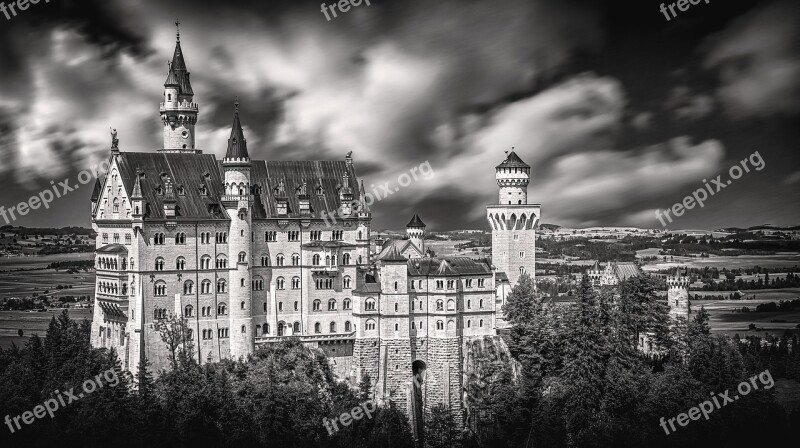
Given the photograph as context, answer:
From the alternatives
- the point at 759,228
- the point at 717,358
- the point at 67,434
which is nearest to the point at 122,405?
the point at 67,434

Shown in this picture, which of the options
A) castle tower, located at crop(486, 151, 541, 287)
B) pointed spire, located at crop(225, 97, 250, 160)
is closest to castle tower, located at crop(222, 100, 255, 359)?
pointed spire, located at crop(225, 97, 250, 160)

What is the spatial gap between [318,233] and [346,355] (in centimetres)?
1160

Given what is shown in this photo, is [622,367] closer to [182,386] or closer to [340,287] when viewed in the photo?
[340,287]

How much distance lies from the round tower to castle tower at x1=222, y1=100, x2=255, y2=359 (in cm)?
2644

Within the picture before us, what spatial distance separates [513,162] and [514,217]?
544cm

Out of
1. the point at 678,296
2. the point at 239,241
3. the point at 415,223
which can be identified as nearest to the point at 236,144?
the point at 239,241

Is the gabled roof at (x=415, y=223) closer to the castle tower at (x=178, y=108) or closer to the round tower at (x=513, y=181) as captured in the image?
the round tower at (x=513, y=181)

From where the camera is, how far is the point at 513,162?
10000 centimetres

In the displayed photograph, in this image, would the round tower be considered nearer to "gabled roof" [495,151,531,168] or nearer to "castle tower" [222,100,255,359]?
"gabled roof" [495,151,531,168]

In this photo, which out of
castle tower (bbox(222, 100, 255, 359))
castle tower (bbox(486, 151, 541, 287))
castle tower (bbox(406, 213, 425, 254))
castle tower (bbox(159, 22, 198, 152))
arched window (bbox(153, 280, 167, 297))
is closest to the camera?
arched window (bbox(153, 280, 167, 297))

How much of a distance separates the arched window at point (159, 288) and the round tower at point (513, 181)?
3477 centimetres

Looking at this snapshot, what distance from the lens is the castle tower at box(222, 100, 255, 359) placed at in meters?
86.1

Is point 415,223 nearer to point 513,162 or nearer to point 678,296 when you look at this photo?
point 513,162

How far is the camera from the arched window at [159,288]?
82.7 m
